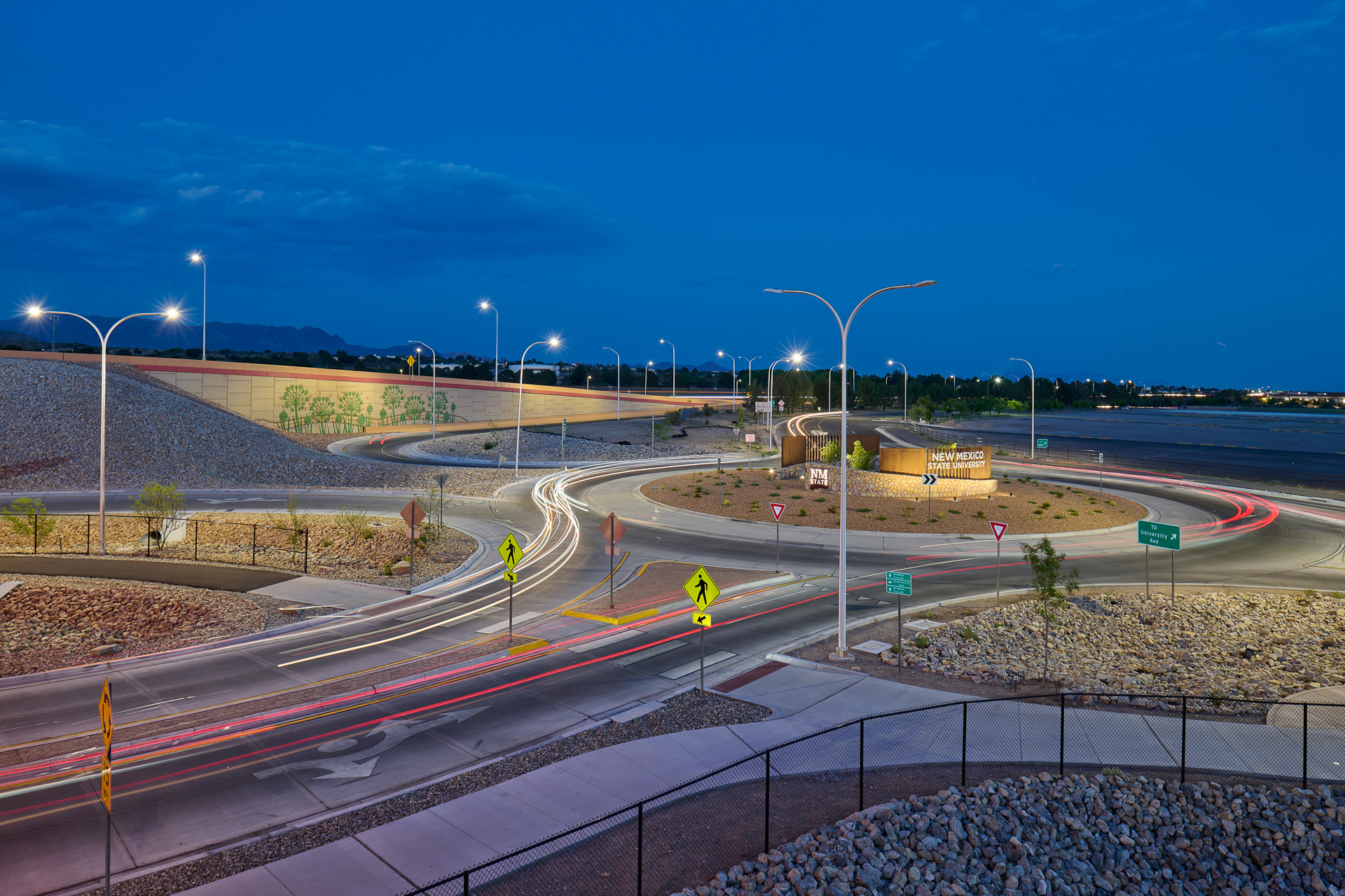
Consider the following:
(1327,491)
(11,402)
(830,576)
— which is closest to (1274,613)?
(830,576)

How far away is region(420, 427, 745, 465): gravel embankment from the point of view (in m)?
68.3

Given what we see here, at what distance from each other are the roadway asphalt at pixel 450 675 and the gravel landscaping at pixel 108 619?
4.23 ft

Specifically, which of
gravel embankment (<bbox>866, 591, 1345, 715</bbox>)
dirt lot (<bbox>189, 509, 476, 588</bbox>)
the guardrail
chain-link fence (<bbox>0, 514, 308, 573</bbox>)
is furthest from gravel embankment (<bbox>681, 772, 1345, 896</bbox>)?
the guardrail

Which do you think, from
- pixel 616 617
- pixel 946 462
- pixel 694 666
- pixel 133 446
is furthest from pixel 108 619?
pixel 946 462

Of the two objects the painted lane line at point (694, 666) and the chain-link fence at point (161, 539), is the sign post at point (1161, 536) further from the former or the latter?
the chain-link fence at point (161, 539)

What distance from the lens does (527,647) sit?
757 inches

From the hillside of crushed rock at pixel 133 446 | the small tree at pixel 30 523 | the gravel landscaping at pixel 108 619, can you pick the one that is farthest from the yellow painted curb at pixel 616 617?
the hillside of crushed rock at pixel 133 446

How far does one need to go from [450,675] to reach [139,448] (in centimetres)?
4447

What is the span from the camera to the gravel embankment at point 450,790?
9.49 m

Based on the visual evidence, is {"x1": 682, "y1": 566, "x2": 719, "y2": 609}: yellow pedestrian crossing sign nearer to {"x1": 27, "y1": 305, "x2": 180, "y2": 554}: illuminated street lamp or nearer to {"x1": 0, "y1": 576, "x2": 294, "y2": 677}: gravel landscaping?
{"x1": 0, "y1": 576, "x2": 294, "y2": 677}: gravel landscaping

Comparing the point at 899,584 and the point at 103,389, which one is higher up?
the point at 103,389

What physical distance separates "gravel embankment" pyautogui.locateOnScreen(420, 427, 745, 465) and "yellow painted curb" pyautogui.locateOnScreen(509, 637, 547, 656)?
44.5 m

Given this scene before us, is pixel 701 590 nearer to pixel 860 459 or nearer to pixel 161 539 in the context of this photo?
pixel 161 539

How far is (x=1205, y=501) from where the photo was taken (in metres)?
45.9
